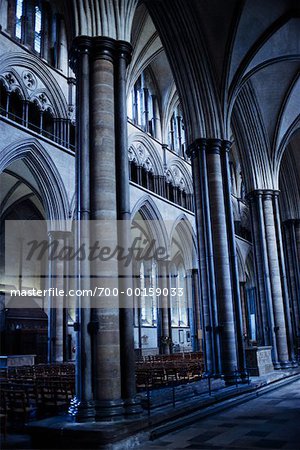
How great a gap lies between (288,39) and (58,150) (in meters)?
10.5

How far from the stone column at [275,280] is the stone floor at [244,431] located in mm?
9057

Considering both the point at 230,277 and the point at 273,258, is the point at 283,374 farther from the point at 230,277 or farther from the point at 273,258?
the point at 273,258

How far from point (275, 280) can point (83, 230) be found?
13283 mm

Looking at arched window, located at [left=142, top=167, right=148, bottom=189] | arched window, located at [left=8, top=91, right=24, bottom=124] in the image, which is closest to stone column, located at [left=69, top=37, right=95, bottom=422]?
arched window, located at [left=8, top=91, right=24, bottom=124]

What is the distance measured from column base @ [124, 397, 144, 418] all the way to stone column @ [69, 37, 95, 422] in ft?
1.95

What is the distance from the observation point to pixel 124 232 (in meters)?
8.64

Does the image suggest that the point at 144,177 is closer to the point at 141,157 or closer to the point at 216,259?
the point at 141,157

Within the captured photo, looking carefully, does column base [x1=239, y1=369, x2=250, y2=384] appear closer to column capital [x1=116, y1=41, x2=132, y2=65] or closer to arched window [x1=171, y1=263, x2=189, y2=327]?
column capital [x1=116, y1=41, x2=132, y2=65]

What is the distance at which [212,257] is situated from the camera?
13.9m

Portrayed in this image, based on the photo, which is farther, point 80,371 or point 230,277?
point 230,277

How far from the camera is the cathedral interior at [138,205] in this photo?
26.6ft

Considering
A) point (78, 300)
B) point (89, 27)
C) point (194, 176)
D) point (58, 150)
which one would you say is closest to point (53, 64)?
point (58, 150)

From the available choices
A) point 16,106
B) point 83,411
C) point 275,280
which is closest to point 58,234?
point 16,106

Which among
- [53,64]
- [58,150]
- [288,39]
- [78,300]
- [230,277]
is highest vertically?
Answer: [53,64]
